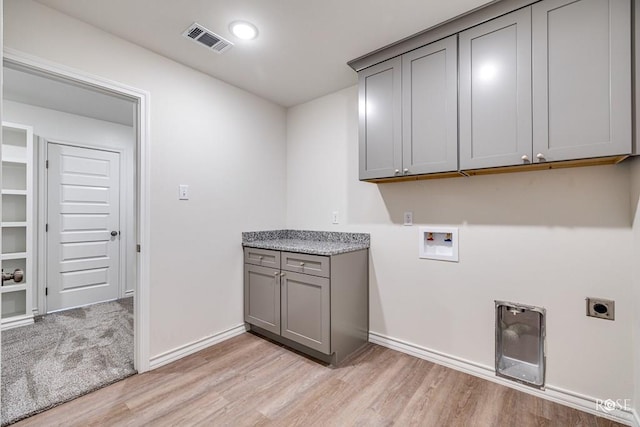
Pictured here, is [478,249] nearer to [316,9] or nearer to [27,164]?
[316,9]

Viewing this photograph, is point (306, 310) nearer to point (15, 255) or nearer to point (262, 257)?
point (262, 257)

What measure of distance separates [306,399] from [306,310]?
25.4 inches

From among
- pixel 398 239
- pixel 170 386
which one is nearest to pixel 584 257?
pixel 398 239

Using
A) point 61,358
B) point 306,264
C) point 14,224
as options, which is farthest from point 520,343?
point 14,224

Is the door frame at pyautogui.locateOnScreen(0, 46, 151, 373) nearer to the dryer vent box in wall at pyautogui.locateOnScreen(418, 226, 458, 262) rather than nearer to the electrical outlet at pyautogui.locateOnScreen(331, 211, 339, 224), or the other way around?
the electrical outlet at pyautogui.locateOnScreen(331, 211, 339, 224)

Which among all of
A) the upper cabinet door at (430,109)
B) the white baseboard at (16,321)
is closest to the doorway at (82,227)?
the white baseboard at (16,321)

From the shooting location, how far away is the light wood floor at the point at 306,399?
1743 millimetres

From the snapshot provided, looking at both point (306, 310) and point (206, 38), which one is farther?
point (306, 310)

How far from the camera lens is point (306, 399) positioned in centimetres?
193

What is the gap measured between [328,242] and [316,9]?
1.91m

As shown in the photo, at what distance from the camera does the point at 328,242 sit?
297 centimetres

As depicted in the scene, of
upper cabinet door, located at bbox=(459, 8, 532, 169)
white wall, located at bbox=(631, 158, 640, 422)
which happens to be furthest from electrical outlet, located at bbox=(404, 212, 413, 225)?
white wall, located at bbox=(631, 158, 640, 422)

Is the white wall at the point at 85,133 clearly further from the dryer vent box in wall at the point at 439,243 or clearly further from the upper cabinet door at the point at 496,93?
the upper cabinet door at the point at 496,93

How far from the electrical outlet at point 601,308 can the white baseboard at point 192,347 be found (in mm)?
2698
